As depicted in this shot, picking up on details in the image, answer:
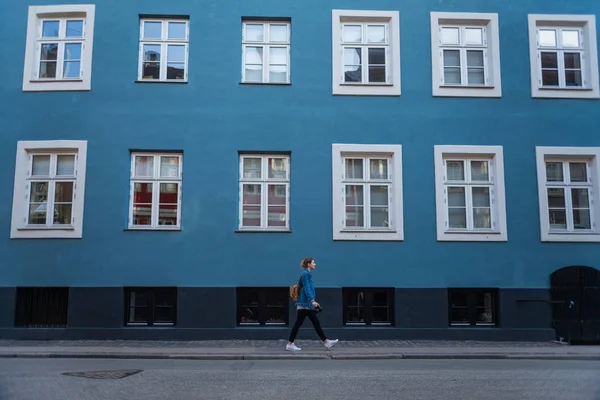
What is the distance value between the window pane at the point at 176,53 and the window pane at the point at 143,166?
2.57m

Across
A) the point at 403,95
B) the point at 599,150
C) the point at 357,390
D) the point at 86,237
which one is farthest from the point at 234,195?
the point at 599,150

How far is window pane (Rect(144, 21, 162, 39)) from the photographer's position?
14383 millimetres

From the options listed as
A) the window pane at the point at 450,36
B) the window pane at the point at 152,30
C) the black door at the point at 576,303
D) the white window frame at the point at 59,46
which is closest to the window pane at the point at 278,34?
the window pane at the point at 152,30

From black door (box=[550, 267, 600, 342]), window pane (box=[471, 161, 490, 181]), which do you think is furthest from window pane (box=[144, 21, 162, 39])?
black door (box=[550, 267, 600, 342])

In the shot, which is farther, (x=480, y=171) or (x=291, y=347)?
(x=480, y=171)

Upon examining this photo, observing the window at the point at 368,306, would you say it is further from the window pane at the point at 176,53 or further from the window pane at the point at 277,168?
the window pane at the point at 176,53

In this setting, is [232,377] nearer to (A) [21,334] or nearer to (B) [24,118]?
(A) [21,334]

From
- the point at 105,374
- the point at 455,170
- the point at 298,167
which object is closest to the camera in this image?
the point at 105,374

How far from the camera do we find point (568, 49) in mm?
14625

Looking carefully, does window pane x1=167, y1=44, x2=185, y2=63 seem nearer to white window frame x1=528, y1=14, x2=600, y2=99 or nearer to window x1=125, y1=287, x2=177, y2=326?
window x1=125, y1=287, x2=177, y2=326

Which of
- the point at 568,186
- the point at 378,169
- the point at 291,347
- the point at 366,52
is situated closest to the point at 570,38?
the point at 568,186

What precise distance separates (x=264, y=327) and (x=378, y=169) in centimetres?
476

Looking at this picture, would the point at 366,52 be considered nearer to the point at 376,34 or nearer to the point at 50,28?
the point at 376,34

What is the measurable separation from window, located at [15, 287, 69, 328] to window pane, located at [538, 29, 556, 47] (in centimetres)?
1337
